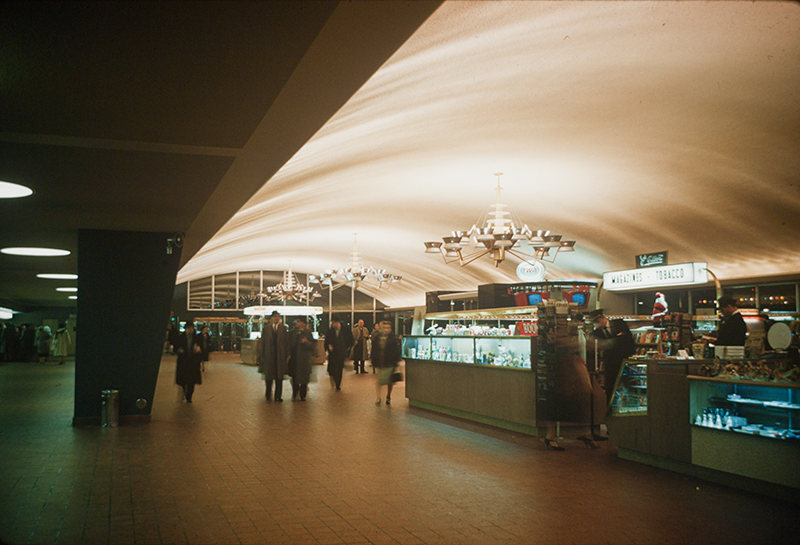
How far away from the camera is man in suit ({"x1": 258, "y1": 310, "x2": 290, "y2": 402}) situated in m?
11.9

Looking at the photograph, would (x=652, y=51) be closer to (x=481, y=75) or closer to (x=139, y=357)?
(x=481, y=75)

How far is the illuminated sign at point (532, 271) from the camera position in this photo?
1708 centimetres

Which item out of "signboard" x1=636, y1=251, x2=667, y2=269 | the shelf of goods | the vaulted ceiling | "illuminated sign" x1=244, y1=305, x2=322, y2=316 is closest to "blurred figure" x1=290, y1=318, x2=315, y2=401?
the shelf of goods

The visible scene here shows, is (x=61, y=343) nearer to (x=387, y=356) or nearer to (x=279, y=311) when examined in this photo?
(x=279, y=311)

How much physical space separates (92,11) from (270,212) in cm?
1326

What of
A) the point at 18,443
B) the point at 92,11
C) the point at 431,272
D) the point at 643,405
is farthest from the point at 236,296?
the point at 92,11

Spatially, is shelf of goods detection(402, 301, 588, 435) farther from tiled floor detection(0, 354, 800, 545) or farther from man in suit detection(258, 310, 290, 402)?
man in suit detection(258, 310, 290, 402)

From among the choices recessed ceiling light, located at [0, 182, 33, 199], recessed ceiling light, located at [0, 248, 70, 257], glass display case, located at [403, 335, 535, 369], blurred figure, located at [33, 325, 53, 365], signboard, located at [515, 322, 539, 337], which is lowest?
blurred figure, located at [33, 325, 53, 365]

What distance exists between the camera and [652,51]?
765cm

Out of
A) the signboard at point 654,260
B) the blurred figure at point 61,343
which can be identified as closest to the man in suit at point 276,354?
the signboard at point 654,260

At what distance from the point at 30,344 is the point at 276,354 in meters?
18.5

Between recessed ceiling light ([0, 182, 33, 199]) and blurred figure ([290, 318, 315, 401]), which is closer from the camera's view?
recessed ceiling light ([0, 182, 33, 199])

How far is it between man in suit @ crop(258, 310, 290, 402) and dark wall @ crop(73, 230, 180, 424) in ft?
8.94

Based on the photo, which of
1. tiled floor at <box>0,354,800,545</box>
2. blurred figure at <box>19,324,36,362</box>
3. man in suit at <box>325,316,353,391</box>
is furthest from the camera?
blurred figure at <box>19,324,36,362</box>
